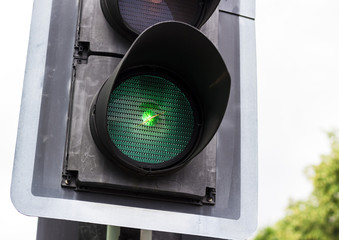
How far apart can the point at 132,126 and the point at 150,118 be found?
0.08 metres

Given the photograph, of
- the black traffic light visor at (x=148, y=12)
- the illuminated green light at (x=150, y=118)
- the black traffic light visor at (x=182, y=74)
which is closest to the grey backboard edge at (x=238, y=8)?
the black traffic light visor at (x=148, y=12)

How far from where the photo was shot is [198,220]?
2.47 m

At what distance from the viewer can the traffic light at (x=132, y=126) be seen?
2.36 meters

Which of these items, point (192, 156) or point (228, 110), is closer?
point (192, 156)

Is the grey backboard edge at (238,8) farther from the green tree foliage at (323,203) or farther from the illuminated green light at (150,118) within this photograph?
the green tree foliage at (323,203)

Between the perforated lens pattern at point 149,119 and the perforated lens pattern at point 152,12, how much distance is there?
0.79ft

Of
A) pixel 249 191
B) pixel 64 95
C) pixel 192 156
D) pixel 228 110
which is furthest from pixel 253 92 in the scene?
pixel 64 95

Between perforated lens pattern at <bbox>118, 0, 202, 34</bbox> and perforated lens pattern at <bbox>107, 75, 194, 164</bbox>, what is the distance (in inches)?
9.5

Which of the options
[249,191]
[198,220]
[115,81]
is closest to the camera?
[115,81]

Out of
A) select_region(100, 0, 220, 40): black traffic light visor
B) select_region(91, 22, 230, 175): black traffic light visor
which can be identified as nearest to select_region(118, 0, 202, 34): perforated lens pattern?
select_region(100, 0, 220, 40): black traffic light visor

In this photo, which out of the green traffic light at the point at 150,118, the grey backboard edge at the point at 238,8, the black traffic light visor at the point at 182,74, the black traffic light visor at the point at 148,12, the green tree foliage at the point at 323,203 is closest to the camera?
the black traffic light visor at the point at 182,74

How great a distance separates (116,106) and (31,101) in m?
0.35

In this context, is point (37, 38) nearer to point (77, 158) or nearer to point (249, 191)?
point (77, 158)

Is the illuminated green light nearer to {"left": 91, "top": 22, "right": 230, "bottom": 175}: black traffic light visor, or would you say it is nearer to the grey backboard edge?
{"left": 91, "top": 22, "right": 230, "bottom": 175}: black traffic light visor
